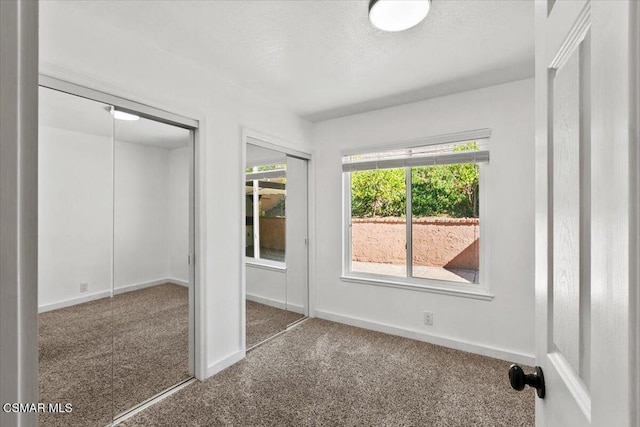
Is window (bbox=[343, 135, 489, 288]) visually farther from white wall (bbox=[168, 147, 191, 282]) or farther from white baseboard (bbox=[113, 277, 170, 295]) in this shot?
white baseboard (bbox=[113, 277, 170, 295])

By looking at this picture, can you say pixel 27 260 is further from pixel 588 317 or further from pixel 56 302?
pixel 56 302

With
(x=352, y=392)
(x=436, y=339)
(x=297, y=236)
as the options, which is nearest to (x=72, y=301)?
(x=352, y=392)

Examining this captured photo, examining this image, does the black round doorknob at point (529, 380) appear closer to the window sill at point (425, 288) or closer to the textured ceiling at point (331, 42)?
the textured ceiling at point (331, 42)

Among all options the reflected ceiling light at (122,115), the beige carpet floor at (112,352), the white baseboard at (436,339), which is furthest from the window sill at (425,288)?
the reflected ceiling light at (122,115)

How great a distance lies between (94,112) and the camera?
75.2 inches

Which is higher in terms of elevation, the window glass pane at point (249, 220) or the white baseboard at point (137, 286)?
the window glass pane at point (249, 220)

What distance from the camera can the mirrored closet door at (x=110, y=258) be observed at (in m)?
1.76

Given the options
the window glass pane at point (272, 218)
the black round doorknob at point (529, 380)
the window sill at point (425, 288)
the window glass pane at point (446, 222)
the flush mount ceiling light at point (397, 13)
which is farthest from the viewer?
the window glass pane at point (272, 218)

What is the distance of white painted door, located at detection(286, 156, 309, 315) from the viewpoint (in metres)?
3.61

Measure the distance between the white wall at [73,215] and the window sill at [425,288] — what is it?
2427mm

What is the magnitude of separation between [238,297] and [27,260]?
251 cm

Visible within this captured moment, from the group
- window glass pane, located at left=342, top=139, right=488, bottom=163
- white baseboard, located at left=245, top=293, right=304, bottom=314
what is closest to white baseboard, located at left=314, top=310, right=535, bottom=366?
white baseboard, located at left=245, top=293, right=304, bottom=314

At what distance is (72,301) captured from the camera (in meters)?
1.90

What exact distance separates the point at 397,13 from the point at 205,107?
1578 millimetres
